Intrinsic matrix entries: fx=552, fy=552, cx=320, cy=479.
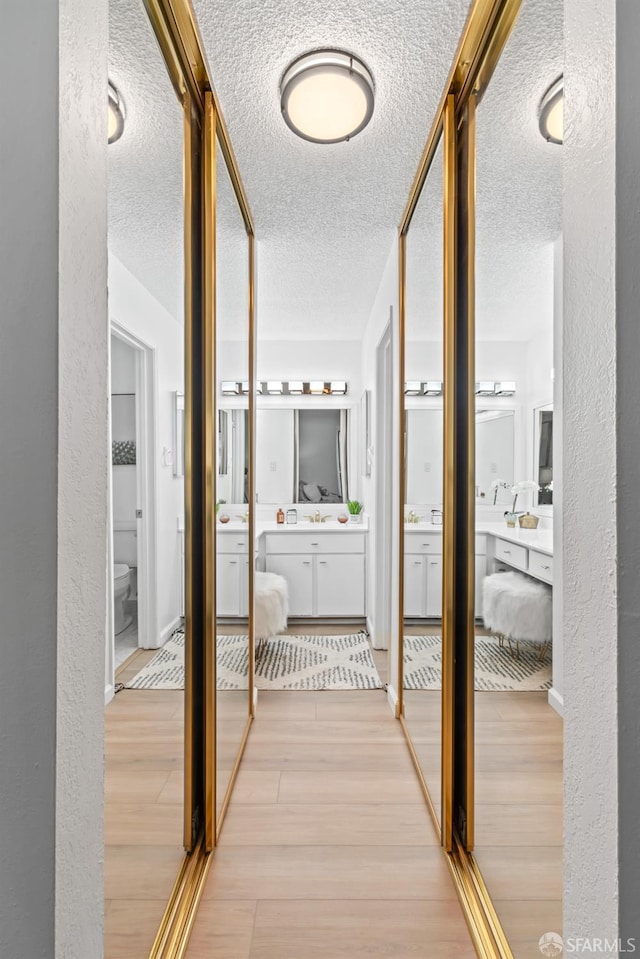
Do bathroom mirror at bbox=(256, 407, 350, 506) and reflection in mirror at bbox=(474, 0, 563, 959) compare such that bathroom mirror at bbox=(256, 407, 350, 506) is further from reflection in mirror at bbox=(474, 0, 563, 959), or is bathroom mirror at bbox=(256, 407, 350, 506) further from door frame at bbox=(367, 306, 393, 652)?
reflection in mirror at bbox=(474, 0, 563, 959)

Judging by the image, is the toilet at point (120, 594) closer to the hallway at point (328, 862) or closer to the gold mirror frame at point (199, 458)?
the gold mirror frame at point (199, 458)

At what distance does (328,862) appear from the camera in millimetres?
1790

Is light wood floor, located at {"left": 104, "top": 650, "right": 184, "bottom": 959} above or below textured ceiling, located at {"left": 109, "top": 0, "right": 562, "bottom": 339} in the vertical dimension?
below

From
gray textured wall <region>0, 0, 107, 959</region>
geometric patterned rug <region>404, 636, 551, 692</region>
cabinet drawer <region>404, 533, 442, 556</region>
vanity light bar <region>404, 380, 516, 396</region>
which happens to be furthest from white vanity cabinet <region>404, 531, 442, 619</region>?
gray textured wall <region>0, 0, 107, 959</region>

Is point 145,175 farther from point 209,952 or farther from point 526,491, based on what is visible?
point 209,952

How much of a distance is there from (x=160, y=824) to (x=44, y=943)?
2.71 ft

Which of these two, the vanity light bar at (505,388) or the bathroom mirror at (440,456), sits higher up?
the vanity light bar at (505,388)

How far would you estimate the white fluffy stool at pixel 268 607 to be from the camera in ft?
11.7

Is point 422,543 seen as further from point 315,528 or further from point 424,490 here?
point 315,528

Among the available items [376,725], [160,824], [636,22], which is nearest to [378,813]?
[376,725]

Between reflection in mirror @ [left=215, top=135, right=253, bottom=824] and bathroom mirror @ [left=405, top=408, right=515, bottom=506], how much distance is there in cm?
83

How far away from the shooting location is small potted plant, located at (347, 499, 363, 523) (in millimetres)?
5242

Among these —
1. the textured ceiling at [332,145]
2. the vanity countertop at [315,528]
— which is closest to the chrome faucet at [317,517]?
the vanity countertop at [315,528]

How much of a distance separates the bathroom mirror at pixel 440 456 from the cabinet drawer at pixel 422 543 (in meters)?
0.13
